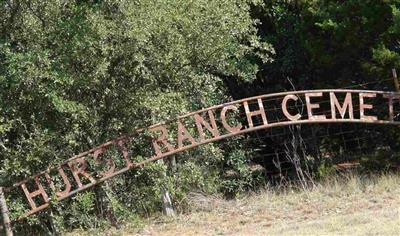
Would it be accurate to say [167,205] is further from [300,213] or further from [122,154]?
[300,213]

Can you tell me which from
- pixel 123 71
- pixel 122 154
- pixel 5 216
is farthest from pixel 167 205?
pixel 5 216

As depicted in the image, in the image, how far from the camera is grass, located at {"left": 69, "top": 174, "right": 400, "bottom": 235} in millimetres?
8867

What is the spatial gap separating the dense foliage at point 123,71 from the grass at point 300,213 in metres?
0.51

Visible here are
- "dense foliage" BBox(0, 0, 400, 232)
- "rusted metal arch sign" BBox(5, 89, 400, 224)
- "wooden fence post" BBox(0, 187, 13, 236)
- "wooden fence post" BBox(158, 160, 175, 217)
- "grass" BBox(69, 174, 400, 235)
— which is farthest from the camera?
"wooden fence post" BBox(158, 160, 175, 217)

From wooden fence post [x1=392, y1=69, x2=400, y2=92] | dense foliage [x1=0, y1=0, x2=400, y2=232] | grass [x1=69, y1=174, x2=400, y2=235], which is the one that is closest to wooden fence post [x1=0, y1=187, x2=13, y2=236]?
dense foliage [x1=0, y1=0, x2=400, y2=232]

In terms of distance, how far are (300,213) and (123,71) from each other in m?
3.42

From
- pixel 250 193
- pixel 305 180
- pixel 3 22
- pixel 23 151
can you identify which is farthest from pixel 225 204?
pixel 3 22

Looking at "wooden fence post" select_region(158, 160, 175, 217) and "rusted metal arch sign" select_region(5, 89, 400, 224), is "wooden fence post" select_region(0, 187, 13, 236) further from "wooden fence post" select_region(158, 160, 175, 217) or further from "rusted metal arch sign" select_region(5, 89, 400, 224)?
"wooden fence post" select_region(158, 160, 175, 217)

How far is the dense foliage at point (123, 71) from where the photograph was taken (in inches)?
372

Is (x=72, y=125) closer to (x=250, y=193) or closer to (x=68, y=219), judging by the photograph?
(x=68, y=219)

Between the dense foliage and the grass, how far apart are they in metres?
0.51

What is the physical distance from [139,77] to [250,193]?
3573 millimetres

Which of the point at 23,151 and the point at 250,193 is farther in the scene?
the point at 250,193

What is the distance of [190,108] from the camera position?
37.1ft
